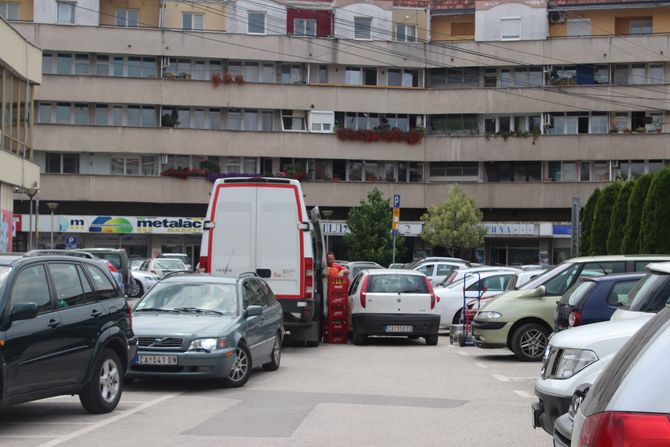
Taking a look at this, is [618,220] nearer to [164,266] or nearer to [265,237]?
[164,266]

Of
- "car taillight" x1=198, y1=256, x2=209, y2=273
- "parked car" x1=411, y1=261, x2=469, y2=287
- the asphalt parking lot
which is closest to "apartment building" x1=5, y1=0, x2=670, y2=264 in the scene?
"parked car" x1=411, y1=261, x2=469, y2=287

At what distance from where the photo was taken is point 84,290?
35.7 ft

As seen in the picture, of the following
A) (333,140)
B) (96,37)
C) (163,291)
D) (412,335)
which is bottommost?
(412,335)

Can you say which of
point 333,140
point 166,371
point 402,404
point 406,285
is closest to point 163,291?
point 166,371

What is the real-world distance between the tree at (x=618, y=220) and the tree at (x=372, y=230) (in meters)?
25.6

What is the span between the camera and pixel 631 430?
3.64 meters

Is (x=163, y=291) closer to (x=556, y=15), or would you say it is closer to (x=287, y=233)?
(x=287, y=233)

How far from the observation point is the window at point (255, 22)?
66.8m

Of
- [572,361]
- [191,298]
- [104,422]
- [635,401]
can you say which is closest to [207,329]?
[191,298]

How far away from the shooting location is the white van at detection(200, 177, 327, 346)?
20484 millimetres

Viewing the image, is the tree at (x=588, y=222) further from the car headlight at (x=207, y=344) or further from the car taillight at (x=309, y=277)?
the car headlight at (x=207, y=344)

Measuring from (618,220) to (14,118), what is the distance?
2112cm

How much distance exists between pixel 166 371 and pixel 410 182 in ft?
180

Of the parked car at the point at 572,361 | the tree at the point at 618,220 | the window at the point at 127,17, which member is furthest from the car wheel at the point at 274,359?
the window at the point at 127,17
